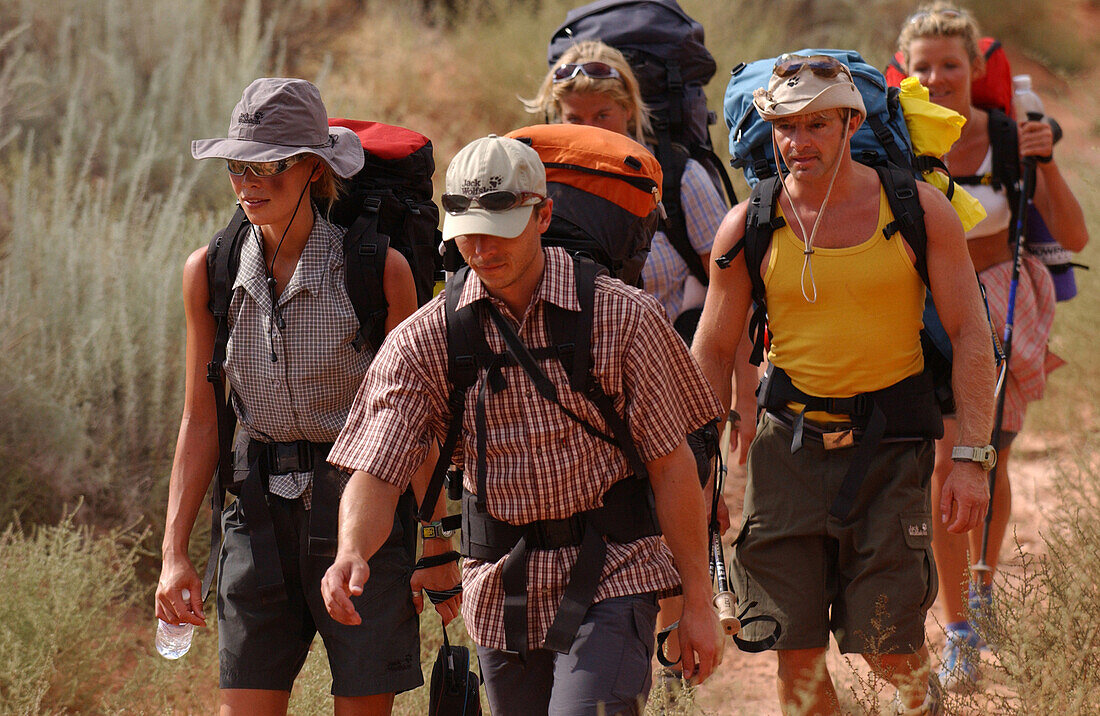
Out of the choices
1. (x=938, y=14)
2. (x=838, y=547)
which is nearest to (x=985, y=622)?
(x=838, y=547)

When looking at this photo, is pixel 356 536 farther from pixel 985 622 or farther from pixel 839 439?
pixel 985 622

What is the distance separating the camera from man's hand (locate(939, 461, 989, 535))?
3213 mm

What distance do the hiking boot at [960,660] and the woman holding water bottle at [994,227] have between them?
0.23ft

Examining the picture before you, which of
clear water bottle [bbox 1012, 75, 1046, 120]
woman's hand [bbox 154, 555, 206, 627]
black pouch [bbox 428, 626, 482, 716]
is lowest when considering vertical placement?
black pouch [bbox 428, 626, 482, 716]

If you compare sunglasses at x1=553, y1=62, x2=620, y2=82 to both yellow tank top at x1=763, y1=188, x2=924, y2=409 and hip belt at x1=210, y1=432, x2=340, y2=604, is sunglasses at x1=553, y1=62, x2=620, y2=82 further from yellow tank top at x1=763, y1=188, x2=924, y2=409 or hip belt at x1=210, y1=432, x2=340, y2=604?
hip belt at x1=210, y1=432, x2=340, y2=604

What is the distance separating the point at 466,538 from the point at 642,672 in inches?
19.9

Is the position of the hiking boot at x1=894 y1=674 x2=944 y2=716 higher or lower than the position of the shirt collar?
lower

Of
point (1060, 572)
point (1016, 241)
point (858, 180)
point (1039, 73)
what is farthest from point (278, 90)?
point (1039, 73)

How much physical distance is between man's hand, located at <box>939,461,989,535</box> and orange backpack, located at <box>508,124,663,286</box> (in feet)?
3.30

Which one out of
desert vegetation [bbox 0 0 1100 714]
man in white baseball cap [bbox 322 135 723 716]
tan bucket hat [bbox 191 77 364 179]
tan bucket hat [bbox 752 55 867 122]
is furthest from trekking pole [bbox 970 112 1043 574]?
tan bucket hat [bbox 191 77 364 179]

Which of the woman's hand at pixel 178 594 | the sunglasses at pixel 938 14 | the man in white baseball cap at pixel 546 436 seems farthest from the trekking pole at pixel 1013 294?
the woman's hand at pixel 178 594

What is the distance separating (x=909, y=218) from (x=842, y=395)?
1.72ft

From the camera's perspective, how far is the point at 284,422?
3.05 meters

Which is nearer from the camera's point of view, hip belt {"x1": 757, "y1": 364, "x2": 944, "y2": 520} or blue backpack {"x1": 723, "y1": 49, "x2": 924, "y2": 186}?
hip belt {"x1": 757, "y1": 364, "x2": 944, "y2": 520}
